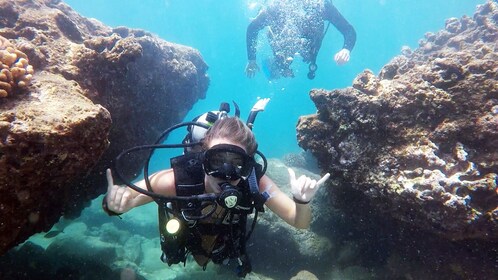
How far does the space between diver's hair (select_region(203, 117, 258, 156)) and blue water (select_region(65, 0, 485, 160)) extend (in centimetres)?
5722

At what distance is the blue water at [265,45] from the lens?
70.4m

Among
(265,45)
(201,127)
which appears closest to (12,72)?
(201,127)

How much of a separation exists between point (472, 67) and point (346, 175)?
8.09 ft

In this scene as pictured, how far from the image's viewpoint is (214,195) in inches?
119

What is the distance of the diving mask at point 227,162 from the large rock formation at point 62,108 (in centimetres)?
122

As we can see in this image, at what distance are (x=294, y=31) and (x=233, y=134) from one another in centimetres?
950

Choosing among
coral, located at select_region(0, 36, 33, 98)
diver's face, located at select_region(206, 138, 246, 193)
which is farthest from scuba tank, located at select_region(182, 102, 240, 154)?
coral, located at select_region(0, 36, 33, 98)

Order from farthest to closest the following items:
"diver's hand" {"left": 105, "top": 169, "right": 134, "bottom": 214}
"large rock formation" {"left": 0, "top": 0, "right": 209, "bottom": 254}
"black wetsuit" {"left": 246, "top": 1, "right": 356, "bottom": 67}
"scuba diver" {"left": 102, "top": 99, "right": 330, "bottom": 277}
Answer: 1. "black wetsuit" {"left": 246, "top": 1, "right": 356, "bottom": 67}
2. "scuba diver" {"left": 102, "top": 99, "right": 330, "bottom": 277}
3. "diver's hand" {"left": 105, "top": 169, "right": 134, "bottom": 214}
4. "large rock formation" {"left": 0, "top": 0, "right": 209, "bottom": 254}

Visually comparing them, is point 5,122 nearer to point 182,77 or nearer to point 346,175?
point 346,175

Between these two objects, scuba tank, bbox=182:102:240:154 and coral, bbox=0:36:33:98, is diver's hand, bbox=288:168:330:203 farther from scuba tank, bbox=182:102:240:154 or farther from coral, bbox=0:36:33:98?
coral, bbox=0:36:33:98

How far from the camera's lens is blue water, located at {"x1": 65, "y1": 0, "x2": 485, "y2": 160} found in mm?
70375

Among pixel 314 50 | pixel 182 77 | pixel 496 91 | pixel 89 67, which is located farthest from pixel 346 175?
pixel 182 77

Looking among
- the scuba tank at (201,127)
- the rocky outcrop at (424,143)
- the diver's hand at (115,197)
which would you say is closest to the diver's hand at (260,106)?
the scuba tank at (201,127)

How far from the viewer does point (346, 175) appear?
4.63 meters
